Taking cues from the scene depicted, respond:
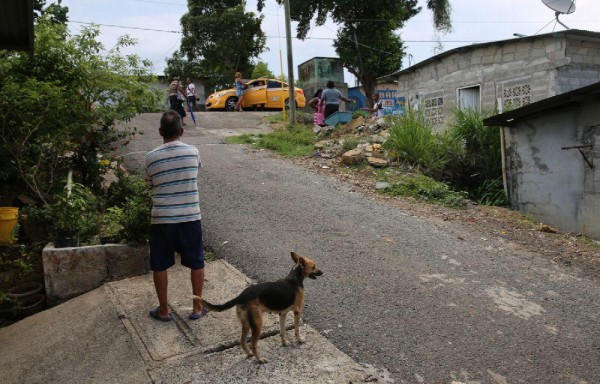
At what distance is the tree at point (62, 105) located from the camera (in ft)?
17.8

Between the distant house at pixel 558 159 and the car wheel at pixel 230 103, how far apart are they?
13548 millimetres

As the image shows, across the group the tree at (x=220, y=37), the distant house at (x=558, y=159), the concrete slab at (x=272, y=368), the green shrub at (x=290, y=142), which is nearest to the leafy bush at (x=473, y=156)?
the distant house at (x=558, y=159)

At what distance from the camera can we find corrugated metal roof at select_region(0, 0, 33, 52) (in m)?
3.98

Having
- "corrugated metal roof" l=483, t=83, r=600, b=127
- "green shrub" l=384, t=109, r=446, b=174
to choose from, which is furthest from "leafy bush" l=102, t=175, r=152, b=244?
"corrugated metal roof" l=483, t=83, r=600, b=127

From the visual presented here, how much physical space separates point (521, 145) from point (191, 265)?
7497mm

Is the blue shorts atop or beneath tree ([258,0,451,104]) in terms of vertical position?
beneath

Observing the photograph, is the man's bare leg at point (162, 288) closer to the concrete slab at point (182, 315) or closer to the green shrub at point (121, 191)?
the concrete slab at point (182, 315)

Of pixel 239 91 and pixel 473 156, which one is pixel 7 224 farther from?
pixel 239 91

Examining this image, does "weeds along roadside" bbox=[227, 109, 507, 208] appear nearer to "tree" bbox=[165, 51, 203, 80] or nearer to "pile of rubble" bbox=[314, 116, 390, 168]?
"pile of rubble" bbox=[314, 116, 390, 168]

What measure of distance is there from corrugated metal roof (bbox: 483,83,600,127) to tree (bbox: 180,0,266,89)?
2110cm

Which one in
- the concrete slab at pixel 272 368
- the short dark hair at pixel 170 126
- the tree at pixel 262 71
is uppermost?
the tree at pixel 262 71

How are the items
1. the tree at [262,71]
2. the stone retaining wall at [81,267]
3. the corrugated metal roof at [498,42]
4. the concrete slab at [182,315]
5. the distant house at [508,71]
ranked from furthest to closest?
the tree at [262,71]
the distant house at [508,71]
the corrugated metal roof at [498,42]
the stone retaining wall at [81,267]
the concrete slab at [182,315]

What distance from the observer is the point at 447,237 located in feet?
19.4

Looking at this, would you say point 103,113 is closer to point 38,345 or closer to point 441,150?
point 38,345
